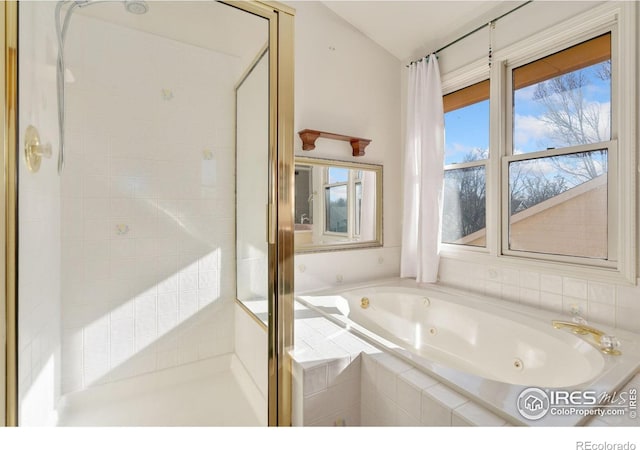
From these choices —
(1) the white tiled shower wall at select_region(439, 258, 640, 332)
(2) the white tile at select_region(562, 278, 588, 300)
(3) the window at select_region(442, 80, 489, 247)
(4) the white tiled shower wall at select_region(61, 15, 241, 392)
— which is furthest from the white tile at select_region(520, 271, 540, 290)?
(4) the white tiled shower wall at select_region(61, 15, 241, 392)

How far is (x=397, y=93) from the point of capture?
2.86 meters

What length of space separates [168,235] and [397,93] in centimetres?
235

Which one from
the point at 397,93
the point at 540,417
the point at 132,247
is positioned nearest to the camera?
the point at 540,417

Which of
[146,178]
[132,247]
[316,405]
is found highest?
[146,178]

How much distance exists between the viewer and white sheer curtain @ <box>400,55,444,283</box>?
2.44m

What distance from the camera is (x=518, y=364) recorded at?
5.44 ft

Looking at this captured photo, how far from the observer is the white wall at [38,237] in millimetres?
987

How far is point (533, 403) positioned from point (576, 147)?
1.58 metres

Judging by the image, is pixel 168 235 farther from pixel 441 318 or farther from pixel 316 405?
pixel 441 318

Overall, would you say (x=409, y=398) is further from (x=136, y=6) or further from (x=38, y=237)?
(x=136, y=6)

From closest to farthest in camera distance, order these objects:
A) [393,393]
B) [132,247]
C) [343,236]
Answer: [393,393] < [132,247] < [343,236]

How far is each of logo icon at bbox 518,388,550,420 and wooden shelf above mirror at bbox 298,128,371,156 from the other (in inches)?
74.6

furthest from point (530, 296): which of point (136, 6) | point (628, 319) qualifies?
point (136, 6)

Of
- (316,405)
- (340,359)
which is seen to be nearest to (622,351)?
(340,359)
